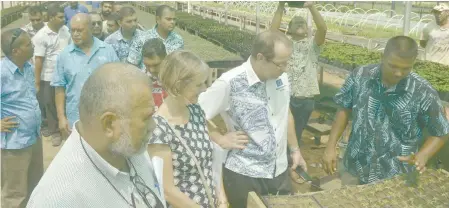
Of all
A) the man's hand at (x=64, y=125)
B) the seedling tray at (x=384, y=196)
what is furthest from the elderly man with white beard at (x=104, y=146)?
the man's hand at (x=64, y=125)

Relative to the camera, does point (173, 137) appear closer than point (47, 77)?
Yes

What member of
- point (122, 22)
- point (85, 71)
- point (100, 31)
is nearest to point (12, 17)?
point (100, 31)

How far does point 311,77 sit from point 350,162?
1.90 meters

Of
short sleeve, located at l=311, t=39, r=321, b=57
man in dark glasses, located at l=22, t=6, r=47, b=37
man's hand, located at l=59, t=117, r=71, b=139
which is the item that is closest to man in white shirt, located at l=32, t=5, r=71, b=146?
man in dark glasses, located at l=22, t=6, r=47, b=37

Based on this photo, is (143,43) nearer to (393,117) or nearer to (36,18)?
(393,117)

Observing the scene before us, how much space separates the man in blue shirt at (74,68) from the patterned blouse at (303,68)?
1771mm

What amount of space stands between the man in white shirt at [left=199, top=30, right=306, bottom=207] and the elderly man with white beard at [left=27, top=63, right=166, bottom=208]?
4.04ft

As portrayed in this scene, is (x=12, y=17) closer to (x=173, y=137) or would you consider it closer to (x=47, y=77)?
(x=47, y=77)

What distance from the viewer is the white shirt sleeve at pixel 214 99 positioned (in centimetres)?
272

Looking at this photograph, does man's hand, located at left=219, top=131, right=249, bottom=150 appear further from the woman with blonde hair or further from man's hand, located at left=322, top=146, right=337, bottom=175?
man's hand, located at left=322, top=146, right=337, bottom=175

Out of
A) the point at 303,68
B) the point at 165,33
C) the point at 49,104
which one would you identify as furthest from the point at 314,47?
the point at 49,104

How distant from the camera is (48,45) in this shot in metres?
5.67

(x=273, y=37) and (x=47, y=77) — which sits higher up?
(x=273, y=37)

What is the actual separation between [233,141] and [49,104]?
3.95 metres
